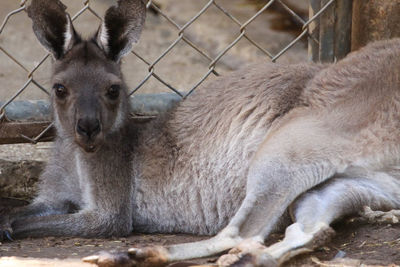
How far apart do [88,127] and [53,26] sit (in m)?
0.59

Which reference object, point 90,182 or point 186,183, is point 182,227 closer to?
point 186,183

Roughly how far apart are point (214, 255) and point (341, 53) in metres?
1.76

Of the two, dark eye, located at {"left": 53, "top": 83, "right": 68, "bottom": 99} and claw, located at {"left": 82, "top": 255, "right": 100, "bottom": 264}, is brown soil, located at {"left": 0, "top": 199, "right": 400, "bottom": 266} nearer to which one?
claw, located at {"left": 82, "top": 255, "right": 100, "bottom": 264}

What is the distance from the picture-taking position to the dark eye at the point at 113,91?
392 centimetres

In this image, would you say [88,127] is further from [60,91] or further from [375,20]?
[375,20]

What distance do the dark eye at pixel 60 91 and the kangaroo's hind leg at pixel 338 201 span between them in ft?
4.20

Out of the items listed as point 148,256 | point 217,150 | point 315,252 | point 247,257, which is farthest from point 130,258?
point 217,150

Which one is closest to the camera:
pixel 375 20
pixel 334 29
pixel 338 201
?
pixel 338 201

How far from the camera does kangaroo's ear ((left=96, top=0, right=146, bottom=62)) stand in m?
3.88

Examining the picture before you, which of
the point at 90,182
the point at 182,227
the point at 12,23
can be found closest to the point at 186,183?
the point at 182,227

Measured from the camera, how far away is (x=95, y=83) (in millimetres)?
3854

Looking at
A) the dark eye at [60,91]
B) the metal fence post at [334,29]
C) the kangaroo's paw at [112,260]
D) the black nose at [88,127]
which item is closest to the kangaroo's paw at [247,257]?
the kangaroo's paw at [112,260]

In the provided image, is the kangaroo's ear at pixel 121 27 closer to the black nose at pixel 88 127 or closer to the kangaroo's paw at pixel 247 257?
the black nose at pixel 88 127

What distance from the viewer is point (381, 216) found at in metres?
3.47
